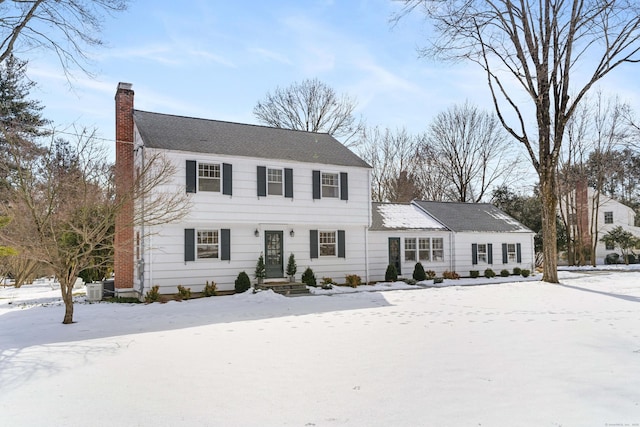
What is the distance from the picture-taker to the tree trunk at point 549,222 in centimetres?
1967

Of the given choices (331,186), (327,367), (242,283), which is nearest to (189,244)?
(242,283)

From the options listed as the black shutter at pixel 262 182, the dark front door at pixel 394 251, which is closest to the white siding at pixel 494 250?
the dark front door at pixel 394 251

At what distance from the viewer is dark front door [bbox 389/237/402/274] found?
21728 millimetres

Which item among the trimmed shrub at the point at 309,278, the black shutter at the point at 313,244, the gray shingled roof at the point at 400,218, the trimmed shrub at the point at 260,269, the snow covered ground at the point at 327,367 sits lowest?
the snow covered ground at the point at 327,367

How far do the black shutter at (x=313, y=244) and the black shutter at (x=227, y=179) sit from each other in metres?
3.92

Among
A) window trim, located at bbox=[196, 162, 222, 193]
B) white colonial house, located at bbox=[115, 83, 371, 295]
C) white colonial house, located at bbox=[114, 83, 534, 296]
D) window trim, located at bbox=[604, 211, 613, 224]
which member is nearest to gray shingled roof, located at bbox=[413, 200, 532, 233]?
white colonial house, located at bbox=[114, 83, 534, 296]

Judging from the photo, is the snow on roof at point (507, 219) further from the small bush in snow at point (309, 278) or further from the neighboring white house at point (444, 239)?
the small bush in snow at point (309, 278)

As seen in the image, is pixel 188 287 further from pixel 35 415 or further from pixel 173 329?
pixel 35 415

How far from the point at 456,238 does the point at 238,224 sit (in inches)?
465

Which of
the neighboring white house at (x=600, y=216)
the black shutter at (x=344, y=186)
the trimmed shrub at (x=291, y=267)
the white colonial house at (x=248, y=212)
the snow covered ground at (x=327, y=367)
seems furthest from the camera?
the neighboring white house at (x=600, y=216)

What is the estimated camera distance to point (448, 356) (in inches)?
279

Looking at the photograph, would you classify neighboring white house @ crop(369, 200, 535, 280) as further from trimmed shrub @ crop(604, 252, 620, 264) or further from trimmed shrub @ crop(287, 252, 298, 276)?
trimmed shrub @ crop(604, 252, 620, 264)

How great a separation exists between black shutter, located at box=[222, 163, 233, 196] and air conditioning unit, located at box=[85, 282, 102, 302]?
18.9 ft

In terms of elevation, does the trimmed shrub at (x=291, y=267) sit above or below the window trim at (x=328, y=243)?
below
